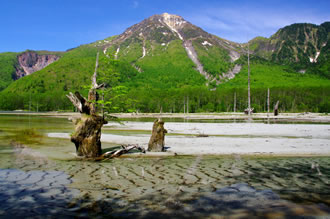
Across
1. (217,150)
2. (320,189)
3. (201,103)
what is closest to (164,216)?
(320,189)

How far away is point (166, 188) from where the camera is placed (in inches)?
337

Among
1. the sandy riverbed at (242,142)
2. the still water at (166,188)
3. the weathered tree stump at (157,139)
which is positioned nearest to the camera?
the still water at (166,188)

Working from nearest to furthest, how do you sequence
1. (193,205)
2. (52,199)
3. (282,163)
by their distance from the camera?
(193,205) < (52,199) < (282,163)

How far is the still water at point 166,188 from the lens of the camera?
652 cm

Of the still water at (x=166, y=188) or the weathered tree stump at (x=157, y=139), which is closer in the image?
the still water at (x=166, y=188)

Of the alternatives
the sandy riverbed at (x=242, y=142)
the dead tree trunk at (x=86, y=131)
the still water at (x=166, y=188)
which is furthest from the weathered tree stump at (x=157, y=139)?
the dead tree trunk at (x=86, y=131)

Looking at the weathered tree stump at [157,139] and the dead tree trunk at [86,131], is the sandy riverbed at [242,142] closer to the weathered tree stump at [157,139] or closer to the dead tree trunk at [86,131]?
the weathered tree stump at [157,139]

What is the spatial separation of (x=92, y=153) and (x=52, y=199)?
22.1 feet

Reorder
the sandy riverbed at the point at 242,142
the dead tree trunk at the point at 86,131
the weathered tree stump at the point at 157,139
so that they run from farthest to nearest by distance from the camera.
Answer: the sandy riverbed at the point at 242,142
the weathered tree stump at the point at 157,139
the dead tree trunk at the point at 86,131

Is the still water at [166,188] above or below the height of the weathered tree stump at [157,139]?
below

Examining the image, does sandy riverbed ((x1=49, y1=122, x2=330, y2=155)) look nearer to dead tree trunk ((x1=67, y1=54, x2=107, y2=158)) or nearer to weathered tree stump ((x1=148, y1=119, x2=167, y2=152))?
weathered tree stump ((x1=148, y1=119, x2=167, y2=152))

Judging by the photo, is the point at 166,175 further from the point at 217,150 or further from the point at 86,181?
the point at 217,150

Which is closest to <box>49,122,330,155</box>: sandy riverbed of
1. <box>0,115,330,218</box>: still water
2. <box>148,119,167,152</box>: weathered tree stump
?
<box>148,119,167,152</box>: weathered tree stump

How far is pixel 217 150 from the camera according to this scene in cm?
1673
